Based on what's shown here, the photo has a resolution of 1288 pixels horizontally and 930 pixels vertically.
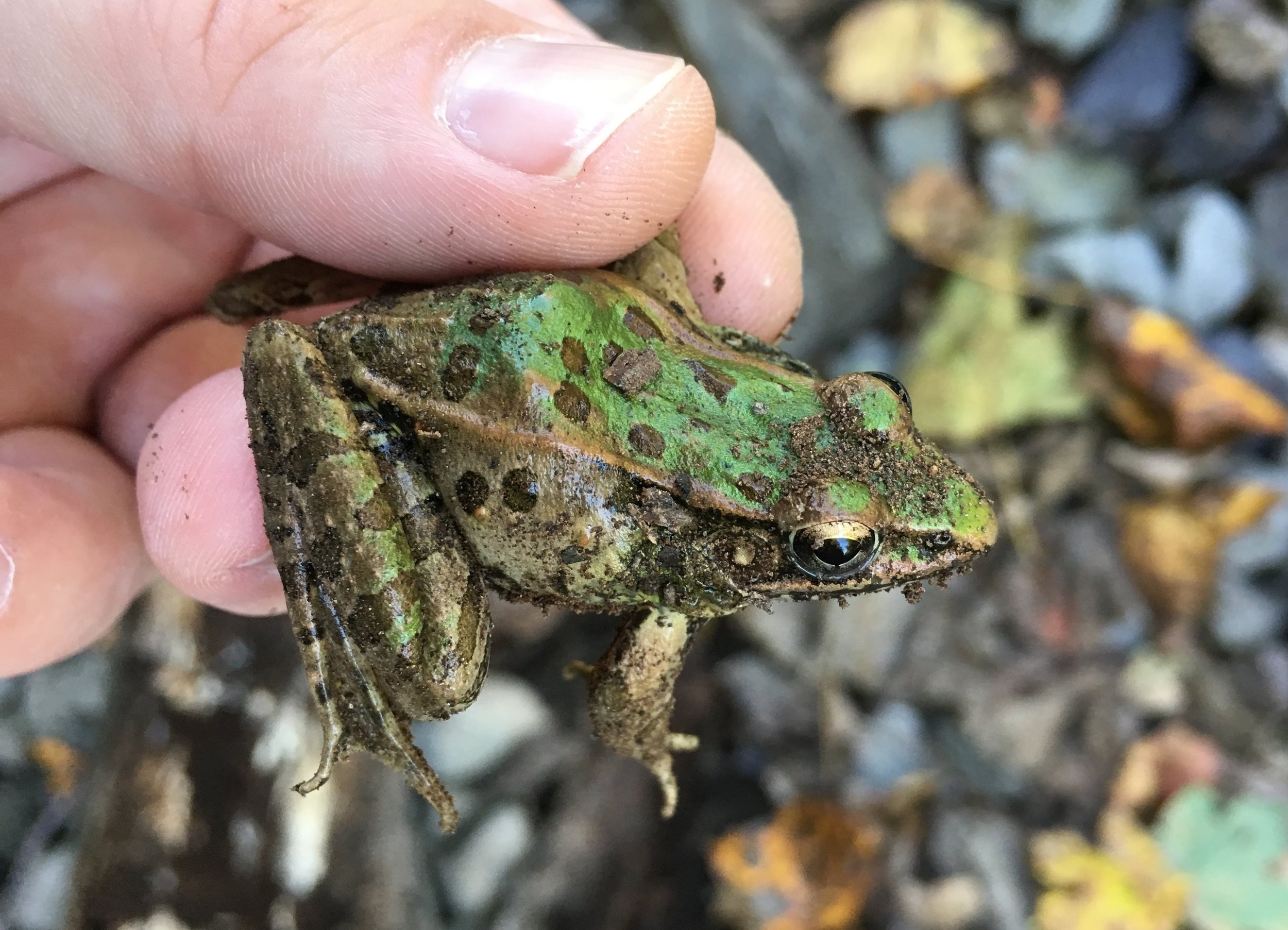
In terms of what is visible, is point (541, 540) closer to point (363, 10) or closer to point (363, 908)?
point (363, 10)

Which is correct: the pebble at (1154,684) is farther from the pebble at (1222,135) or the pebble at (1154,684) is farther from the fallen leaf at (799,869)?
the pebble at (1222,135)

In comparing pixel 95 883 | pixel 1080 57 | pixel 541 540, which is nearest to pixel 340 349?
pixel 541 540

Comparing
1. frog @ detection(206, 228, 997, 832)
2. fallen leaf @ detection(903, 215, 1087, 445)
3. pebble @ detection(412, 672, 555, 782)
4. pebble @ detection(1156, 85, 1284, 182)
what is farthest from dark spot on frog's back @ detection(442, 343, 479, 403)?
pebble @ detection(1156, 85, 1284, 182)

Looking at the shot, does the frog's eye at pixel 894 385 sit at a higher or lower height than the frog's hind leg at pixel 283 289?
lower

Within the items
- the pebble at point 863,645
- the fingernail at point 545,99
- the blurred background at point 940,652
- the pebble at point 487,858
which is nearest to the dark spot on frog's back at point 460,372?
the fingernail at point 545,99

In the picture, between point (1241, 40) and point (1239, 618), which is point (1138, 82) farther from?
point (1239, 618)

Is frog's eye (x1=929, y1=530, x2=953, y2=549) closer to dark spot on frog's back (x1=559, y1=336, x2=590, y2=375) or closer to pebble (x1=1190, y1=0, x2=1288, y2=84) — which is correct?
dark spot on frog's back (x1=559, y1=336, x2=590, y2=375)
